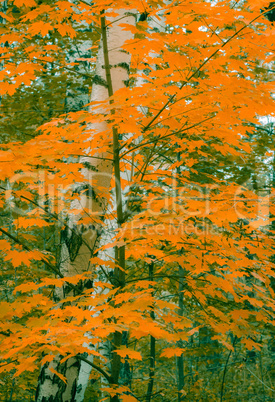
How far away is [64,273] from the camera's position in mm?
2254

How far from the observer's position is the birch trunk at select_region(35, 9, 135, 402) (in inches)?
81.9

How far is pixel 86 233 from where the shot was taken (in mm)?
2316

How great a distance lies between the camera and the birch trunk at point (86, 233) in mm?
2080

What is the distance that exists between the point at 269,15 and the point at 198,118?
4.31 metres

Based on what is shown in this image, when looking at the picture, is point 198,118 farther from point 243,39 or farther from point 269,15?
point 269,15

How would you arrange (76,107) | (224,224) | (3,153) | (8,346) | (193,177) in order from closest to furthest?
(3,153) → (8,346) → (224,224) → (76,107) → (193,177)

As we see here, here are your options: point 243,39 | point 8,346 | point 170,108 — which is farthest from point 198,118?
point 8,346

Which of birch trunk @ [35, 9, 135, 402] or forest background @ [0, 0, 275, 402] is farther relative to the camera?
birch trunk @ [35, 9, 135, 402]
